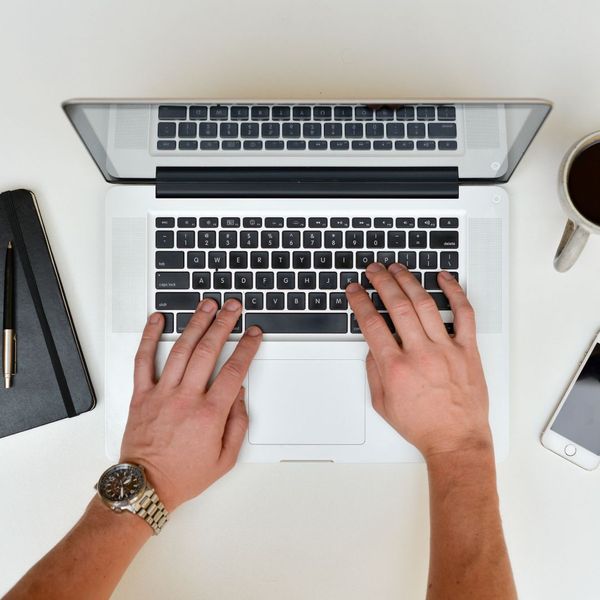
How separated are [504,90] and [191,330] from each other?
519mm

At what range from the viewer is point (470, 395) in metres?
0.72

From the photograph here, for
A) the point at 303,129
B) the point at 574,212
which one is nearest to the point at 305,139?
the point at 303,129

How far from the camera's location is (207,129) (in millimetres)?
729

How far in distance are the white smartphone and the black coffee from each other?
0.18 meters

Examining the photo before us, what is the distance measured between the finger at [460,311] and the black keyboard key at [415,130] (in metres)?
0.18

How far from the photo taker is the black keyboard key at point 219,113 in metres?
0.72

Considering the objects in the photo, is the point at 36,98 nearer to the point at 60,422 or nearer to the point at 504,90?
the point at 60,422

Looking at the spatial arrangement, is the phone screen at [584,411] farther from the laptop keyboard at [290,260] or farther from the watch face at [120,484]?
the watch face at [120,484]

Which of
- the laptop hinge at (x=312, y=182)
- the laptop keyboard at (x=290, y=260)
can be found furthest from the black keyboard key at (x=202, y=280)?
the laptop hinge at (x=312, y=182)

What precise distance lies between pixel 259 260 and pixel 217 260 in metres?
0.05

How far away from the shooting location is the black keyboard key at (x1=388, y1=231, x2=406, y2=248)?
0.74 metres

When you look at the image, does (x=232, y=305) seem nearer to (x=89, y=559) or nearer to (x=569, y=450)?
(x=89, y=559)

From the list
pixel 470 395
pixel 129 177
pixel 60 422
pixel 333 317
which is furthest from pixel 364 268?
pixel 60 422

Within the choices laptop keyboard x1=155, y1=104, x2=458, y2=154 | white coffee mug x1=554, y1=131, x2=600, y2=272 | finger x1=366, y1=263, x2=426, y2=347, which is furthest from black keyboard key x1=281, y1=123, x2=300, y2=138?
white coffee mug x1=554, y1=131, x2=600, y2=272
